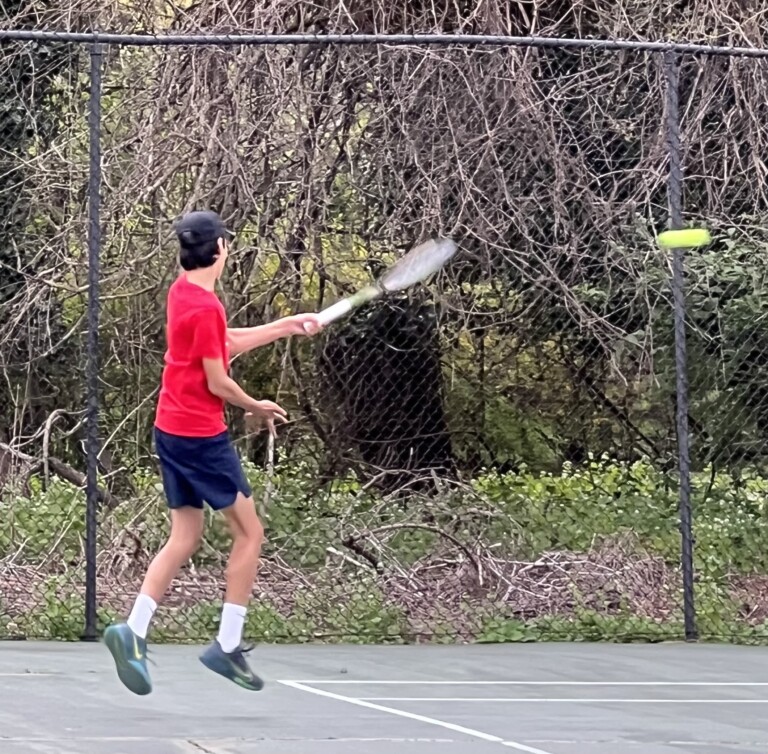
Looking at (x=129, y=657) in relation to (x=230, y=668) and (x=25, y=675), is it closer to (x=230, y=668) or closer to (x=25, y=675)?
(x=230, y=668)

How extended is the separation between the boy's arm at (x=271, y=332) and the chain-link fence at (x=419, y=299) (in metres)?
3.26

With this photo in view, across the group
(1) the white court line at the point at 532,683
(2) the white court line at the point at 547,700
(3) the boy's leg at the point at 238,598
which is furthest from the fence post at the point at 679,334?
(3) the boy's leg at the point at 238,598

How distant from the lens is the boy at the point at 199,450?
18.3 ft

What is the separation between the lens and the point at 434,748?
17.9ft

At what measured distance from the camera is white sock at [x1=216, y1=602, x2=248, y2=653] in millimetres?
5762

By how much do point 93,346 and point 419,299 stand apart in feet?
7.83

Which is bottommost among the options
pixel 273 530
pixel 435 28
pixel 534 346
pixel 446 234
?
pixel 273 530

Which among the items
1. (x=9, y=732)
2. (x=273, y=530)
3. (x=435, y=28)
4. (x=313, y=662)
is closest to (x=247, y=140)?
(x=435, y=28)

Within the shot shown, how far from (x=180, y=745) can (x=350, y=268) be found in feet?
15.3

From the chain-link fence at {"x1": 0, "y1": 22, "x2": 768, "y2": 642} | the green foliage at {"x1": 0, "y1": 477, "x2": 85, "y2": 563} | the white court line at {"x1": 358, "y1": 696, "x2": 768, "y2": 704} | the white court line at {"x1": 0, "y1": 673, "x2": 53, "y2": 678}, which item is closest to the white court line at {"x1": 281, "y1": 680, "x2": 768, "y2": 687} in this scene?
the white court line at {"x1": 358, "y1": 696, "x2": 768, "y2": 704}

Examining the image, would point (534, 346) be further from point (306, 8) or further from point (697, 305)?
point (306, 8)

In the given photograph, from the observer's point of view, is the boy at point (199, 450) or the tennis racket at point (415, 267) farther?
the tennis racket at point (415, 267)

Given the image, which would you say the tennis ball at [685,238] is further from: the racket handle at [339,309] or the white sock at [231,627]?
the white sock at [231,627]

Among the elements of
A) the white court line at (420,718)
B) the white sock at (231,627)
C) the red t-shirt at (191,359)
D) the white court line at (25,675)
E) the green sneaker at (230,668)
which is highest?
the red t-shirt at (191,359)
